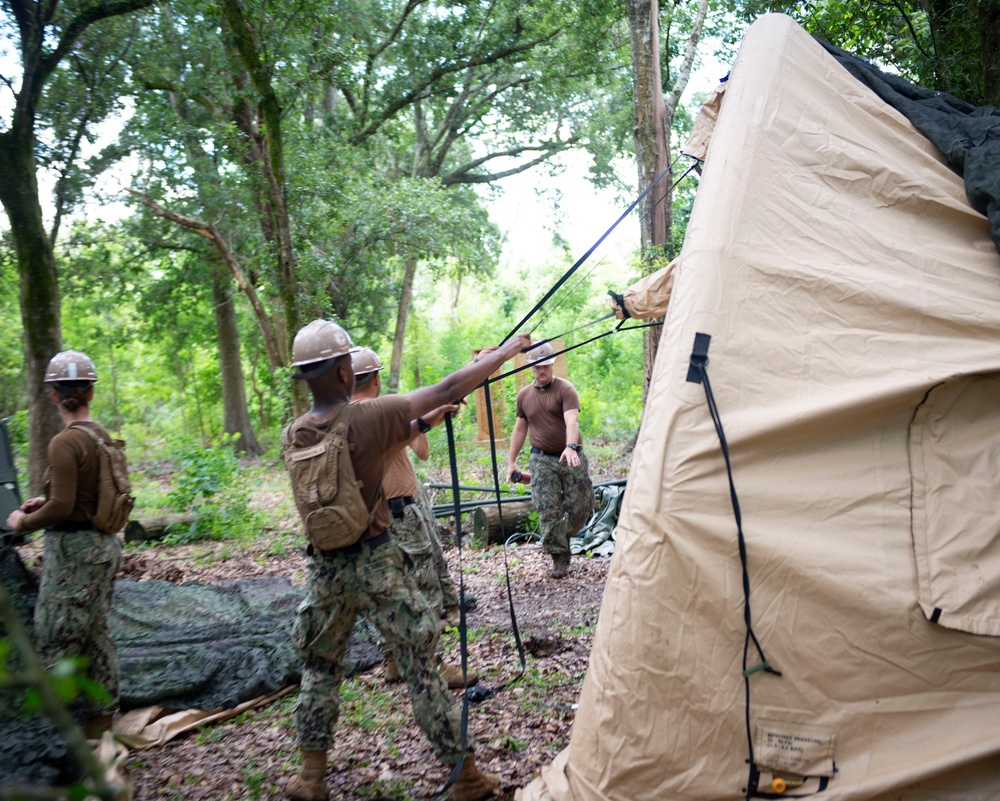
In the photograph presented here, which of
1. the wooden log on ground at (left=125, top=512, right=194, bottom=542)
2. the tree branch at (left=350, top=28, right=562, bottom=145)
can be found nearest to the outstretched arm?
the wooden log on ground at (left=125, top=512, right=194, bottom=542)

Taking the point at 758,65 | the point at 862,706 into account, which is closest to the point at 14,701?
the point at 862,706

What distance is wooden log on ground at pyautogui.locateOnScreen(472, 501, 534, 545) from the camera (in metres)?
8.89

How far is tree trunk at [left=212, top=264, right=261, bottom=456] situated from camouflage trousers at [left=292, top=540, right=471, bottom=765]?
14.7 metres

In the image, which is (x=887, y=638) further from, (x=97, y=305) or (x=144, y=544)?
(x=97, y=305)

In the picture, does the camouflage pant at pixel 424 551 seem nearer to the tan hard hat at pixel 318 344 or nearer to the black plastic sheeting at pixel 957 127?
the tan hard hat at pixel 318 344

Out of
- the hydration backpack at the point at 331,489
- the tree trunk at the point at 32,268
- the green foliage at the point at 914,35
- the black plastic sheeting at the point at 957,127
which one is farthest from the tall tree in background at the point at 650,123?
the tree trunk at the point at 32,268

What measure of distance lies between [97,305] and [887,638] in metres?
19.1

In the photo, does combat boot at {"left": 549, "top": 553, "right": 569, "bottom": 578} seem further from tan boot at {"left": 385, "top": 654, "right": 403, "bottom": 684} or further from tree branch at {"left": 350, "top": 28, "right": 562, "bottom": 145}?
tree branch at {"left": 350, "top": 28, "right": 562, "bottom": 145}

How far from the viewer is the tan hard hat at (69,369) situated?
425 cm

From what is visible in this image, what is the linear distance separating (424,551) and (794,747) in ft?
9.31

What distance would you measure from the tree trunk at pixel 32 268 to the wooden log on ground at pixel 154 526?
49.1 inches

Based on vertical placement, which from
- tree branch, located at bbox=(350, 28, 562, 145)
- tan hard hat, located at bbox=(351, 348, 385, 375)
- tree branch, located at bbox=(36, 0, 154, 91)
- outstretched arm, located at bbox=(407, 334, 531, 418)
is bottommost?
outstretched arm, located at bbox=(407, 334, 531, 418)

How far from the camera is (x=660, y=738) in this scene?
115 inches

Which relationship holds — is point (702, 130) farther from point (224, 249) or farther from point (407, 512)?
point (224, 249)
